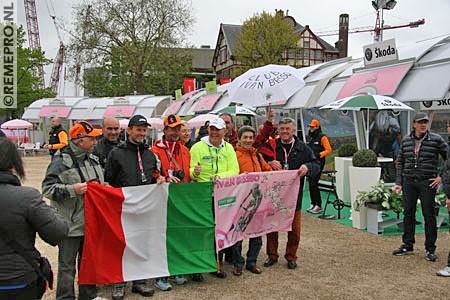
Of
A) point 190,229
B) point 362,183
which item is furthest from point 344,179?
point 190,229

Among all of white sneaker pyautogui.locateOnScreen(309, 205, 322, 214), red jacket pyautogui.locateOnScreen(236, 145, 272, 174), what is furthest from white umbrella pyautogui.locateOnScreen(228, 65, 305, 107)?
white sneaker pyautogui.locateOnScreen(309, 205, 322, 214)

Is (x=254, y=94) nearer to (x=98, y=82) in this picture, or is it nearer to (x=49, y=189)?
(x=49, y=189)

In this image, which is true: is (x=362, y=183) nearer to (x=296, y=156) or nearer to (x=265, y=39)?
(x=296, y=156)

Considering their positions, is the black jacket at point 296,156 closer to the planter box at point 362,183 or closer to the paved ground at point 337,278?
the paved ground at point 337,278

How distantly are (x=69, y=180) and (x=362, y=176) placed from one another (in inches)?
225

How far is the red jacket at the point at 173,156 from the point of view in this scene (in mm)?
4964

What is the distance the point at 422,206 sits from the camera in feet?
19.6

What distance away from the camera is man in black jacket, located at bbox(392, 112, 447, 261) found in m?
5.87

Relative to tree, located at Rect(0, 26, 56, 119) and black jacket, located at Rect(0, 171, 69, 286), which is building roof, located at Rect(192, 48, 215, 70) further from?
black jacket, located at Rect(0, 171, 69, 286)

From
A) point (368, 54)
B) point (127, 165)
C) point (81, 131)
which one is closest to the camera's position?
point (81, 131)

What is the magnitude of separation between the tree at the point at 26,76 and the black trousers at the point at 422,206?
3632cm

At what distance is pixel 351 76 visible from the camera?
12.1 metres

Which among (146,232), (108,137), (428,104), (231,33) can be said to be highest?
(231,33)

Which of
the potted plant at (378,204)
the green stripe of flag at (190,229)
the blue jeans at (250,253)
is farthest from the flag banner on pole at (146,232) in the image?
the potted plant at (378,204)
